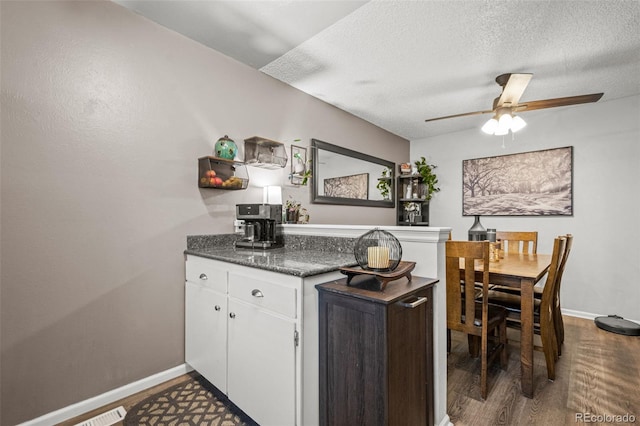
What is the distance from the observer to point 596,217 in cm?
337

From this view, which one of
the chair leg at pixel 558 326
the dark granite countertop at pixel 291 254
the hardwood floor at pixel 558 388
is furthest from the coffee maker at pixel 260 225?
the chair leg at pixel 558 326

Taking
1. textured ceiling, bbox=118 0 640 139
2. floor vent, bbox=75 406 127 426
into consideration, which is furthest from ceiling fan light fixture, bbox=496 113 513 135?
floor vent, bbox=75 406 127 426

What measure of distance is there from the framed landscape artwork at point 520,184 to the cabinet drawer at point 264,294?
3.74 m

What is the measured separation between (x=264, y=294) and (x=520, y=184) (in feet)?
12.6

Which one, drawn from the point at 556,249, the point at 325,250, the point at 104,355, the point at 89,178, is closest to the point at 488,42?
the point at 556,249

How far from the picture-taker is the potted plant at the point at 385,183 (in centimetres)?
437

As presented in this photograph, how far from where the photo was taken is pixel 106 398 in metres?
1.81

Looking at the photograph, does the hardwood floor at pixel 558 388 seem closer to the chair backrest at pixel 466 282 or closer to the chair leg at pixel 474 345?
the chair leg at pixel 474 345

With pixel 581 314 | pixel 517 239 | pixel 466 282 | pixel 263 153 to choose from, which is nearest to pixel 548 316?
pixel 466 282

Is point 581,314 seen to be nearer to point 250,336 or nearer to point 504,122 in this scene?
point 504,122

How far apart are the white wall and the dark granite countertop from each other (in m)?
3.16

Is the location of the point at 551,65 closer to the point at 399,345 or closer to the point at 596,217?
the point at 596,217

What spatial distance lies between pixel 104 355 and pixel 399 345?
1.82m

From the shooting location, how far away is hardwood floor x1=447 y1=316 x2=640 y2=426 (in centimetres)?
168
